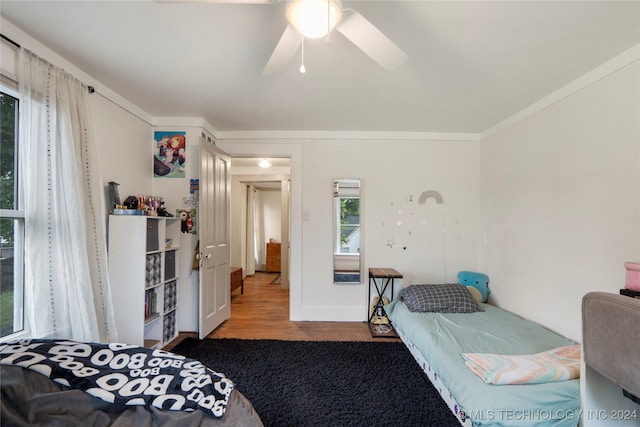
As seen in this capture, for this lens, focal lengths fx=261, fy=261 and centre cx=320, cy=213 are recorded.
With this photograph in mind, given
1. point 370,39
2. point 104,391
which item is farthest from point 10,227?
point 370,39

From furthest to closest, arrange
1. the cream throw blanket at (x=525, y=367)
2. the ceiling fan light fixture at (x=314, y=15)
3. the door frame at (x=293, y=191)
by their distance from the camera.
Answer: the door frame at (x=293, y=191)
the cream throw blanket at (x=525, y=367)
the ceiling fan light fixture at (x=314, y=15)

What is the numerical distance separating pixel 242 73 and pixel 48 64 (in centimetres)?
122

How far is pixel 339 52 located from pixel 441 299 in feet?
8.22

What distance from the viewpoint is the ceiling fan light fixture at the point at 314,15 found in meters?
1.07

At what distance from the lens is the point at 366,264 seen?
334 centimetres

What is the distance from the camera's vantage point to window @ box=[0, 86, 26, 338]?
5.10 ft

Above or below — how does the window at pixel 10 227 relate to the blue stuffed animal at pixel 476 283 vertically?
above

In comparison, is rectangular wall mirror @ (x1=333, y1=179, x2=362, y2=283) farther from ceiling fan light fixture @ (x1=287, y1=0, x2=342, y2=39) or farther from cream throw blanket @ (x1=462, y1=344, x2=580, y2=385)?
ceiling fan light fixture @ (x1=287, y1=0, x2=342, y2=39)

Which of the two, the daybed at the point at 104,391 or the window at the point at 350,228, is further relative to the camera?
the window at the point at 350,228

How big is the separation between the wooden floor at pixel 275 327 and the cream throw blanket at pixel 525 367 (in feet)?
4.09

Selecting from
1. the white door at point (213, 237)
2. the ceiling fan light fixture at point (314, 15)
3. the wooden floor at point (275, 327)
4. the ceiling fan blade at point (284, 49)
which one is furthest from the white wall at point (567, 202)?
the white door at point (213, 237)

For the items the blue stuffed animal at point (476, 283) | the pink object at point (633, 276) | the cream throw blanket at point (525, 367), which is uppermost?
the pink object at point (633, 276)

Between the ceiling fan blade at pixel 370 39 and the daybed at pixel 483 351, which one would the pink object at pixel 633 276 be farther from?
the ceiling fan blade at pixel 370 39

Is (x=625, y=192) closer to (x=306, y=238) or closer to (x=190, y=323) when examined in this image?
(x=306, y=238)
